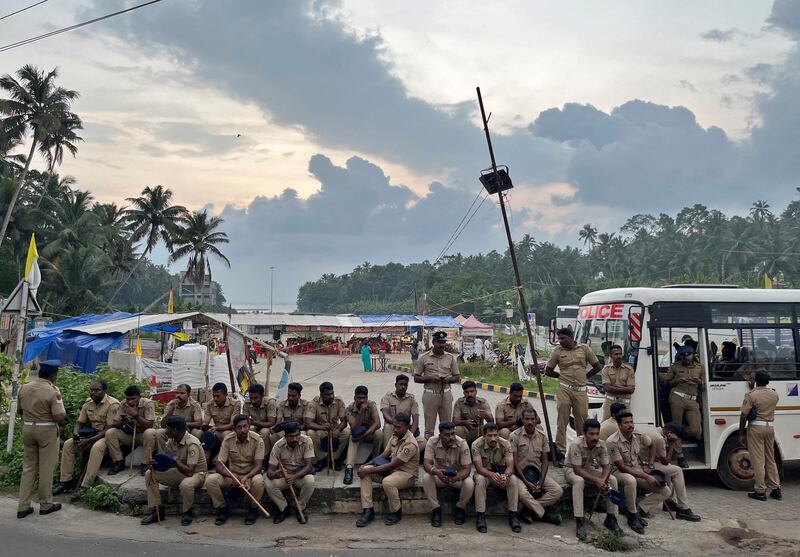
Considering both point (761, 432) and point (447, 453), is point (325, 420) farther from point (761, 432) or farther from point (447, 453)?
point (761, 432)

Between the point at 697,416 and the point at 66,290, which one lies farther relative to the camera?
the point at 66,290

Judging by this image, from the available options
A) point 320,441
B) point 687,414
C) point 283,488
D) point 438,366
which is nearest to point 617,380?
point 687,414

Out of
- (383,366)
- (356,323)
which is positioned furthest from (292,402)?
(356,323)

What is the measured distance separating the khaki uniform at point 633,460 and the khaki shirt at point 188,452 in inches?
189

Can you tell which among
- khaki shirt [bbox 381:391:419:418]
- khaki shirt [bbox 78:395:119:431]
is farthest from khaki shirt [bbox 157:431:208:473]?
khaki shirt [bbox 381:391:419:418]

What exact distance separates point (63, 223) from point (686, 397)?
1820 inches

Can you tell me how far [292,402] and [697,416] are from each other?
18.7 feet

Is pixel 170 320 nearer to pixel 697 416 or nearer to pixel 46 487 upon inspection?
pixel 46 487

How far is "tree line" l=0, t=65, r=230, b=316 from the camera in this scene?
1353 inches

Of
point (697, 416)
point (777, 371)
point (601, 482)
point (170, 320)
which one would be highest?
point (170, 320)

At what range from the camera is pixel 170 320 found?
482 inches

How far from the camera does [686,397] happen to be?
27.4 ft

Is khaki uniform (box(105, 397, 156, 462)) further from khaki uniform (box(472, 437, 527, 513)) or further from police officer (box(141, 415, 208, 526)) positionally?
khaki uniform (box(472, 437, 527, 513))

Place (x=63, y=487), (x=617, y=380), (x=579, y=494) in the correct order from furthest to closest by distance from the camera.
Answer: (x=617, y=380)
(x=63, y=487)
(x=579, y=494)
